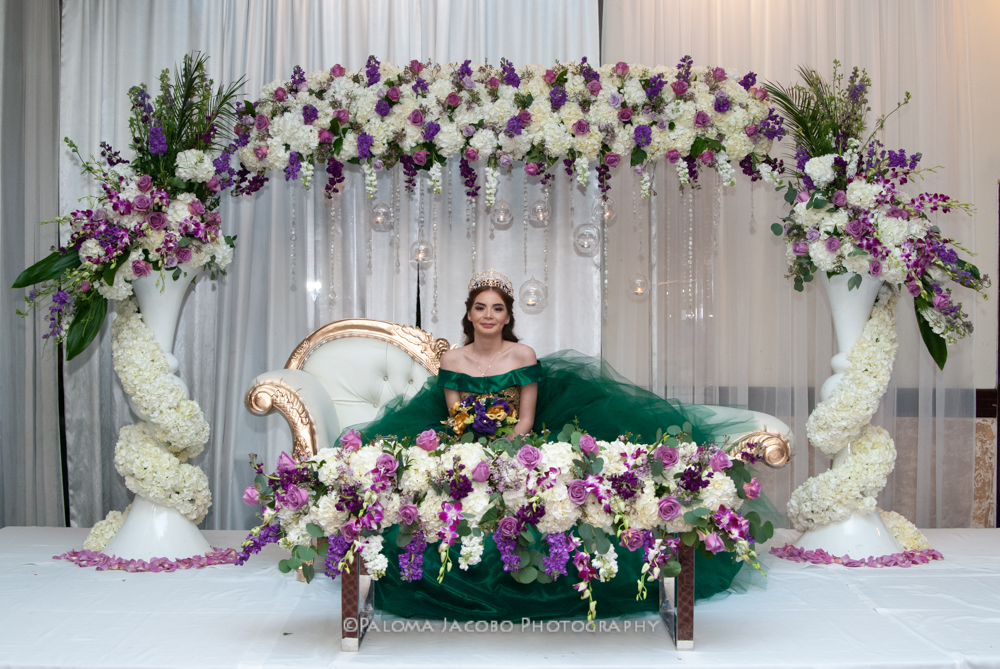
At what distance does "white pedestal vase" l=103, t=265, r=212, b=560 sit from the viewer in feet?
11.9

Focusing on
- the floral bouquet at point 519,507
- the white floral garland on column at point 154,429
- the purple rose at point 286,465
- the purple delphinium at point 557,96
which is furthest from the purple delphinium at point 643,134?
the white floral garland on column at point 154,429

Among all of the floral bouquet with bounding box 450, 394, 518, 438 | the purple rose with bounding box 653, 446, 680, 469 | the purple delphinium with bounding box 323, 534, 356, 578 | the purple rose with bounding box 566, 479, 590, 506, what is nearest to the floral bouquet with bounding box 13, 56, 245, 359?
the floral bouquet with bounding box 450, 394, 518, 438

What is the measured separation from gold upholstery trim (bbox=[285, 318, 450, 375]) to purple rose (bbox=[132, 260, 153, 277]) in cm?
91

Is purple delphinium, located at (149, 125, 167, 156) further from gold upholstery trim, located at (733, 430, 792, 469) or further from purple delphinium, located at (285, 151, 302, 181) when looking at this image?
gold upholstery trim, located at (733, 430, 792, 469)

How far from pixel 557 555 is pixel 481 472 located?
0.34m

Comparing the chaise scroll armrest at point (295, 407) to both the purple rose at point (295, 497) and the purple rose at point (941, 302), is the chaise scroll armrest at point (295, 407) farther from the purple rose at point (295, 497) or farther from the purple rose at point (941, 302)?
the purple rose at point (941, 302)

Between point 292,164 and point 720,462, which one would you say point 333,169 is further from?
point 720,462

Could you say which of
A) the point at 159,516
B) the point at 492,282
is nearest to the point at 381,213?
the point at 492,282

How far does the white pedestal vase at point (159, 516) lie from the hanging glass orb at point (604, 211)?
2.15 metres

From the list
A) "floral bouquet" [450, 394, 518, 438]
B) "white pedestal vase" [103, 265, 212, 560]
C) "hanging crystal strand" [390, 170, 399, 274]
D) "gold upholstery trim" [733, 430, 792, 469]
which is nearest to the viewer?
"gold upholstery trim" [733, 430, 792, 469]

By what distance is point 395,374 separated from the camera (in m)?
4.25

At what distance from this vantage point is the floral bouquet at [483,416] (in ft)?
12.3

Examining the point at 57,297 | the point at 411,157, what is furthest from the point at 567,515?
the point at 57,297

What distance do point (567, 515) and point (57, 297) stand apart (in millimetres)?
2493
